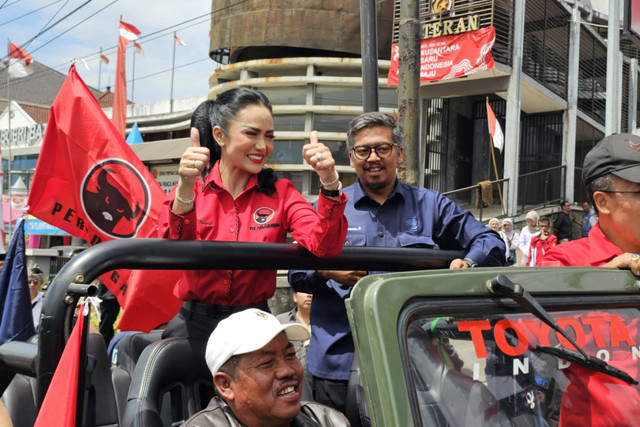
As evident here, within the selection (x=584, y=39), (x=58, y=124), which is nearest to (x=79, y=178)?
(x=58, y=124)

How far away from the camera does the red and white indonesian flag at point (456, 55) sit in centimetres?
1590

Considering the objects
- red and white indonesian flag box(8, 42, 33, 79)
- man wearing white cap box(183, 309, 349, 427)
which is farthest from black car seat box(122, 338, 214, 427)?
red and white indonesian flag box(8, 42, 33, 79)

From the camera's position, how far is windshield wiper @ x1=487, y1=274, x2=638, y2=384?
1685 millimetres

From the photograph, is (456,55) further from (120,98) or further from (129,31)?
(120,98)

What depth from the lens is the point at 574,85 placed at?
20.2m

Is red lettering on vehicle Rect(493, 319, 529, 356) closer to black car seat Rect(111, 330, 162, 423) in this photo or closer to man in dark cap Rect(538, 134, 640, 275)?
man in dark cap Rect(538, 134, 640, 275)

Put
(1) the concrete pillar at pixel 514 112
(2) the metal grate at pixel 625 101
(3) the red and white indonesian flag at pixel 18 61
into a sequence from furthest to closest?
(2) the metal grate at pixel 625 101, (3) the red and white indonesian flag at pixel 18 61, (1) the concrete pillar at pixel 514 112

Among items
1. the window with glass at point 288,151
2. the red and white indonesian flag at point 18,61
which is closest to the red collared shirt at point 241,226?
the window with glass at point 288,151

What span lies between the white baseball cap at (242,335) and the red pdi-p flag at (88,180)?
2174mm

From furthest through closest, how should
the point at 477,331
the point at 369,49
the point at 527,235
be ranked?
the point at 527,235 → the point at 369,49 → the point at 477,331

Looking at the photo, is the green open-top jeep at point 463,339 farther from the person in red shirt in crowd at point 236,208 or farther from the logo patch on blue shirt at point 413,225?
the logo patch on blue shirt at point 413,225

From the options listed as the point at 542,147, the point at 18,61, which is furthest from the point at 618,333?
the point at 18,61

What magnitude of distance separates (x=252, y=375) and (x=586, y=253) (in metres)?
1.28

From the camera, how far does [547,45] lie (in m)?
20.9
